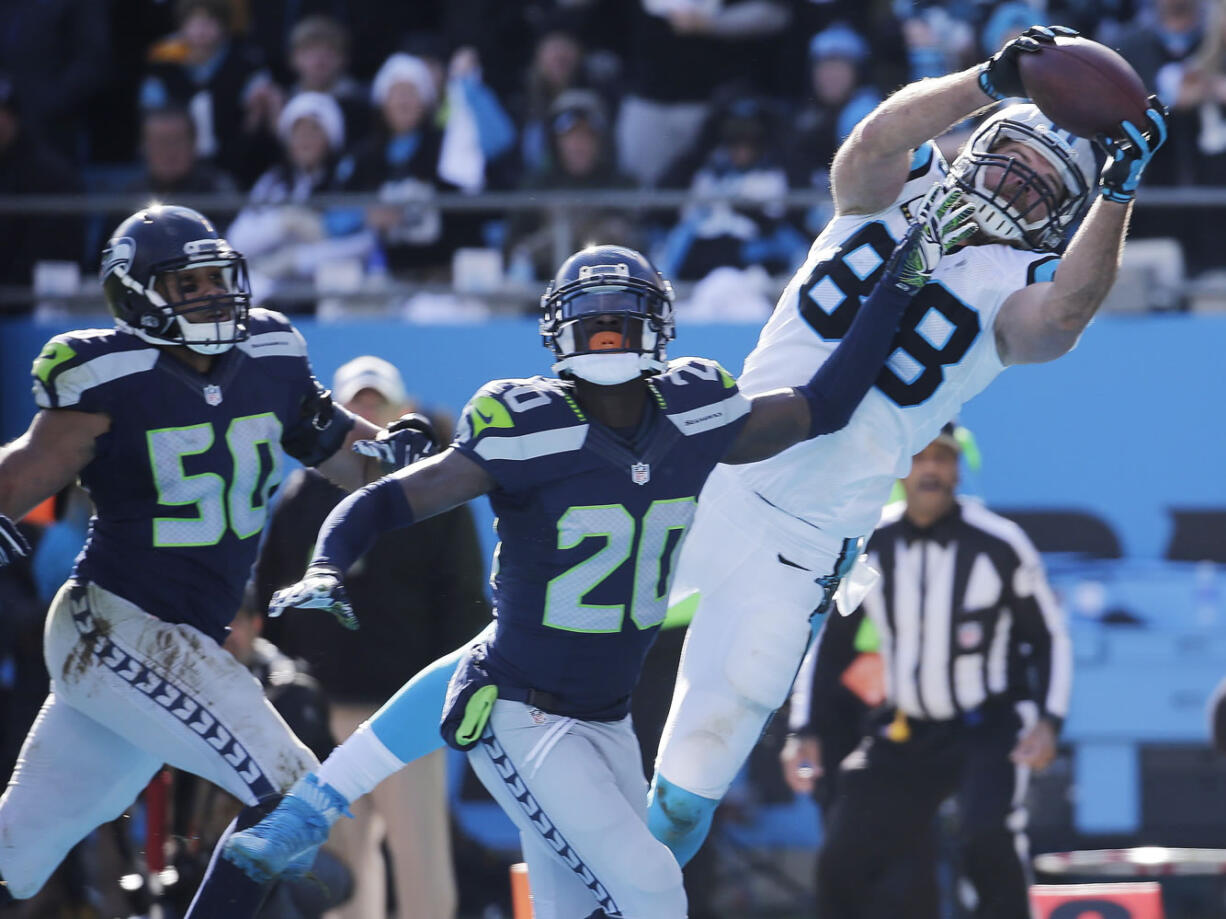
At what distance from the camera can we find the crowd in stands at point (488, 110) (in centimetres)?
818

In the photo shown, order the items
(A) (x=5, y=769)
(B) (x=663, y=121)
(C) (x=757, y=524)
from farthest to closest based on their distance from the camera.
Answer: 1. (B) (x=663, y=121)
2. (A) (x=5, y=769)
3. (C) (x=757, y=524)

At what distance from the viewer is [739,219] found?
8086 millimetres

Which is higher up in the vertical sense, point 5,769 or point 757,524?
point 757,524

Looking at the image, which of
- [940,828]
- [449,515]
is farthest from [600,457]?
[940,828]

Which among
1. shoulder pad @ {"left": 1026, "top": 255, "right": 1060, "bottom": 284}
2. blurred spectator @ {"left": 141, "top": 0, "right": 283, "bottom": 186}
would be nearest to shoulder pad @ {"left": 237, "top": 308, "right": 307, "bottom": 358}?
shoulder pad @ {"left": 1026, "top": 255, "right": 1060, "bottom": 284}

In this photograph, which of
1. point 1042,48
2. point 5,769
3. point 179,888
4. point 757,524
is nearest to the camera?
point 1042,48

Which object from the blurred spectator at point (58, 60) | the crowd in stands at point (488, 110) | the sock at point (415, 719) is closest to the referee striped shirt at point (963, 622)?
the crowd in stands at point (488, 110)

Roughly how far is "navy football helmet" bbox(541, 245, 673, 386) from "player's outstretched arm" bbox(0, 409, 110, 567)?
107cm

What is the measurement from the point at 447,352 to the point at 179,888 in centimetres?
267

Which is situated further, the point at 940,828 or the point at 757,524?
the point at 940,828

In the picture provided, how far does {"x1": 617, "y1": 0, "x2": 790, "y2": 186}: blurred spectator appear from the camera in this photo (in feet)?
29.1

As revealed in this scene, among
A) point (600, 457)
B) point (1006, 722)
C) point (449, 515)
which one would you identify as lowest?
point (1006, 722)

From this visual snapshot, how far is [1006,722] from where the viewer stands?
617 centimetres

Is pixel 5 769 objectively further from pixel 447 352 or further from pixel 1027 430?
pixel 1027 430
